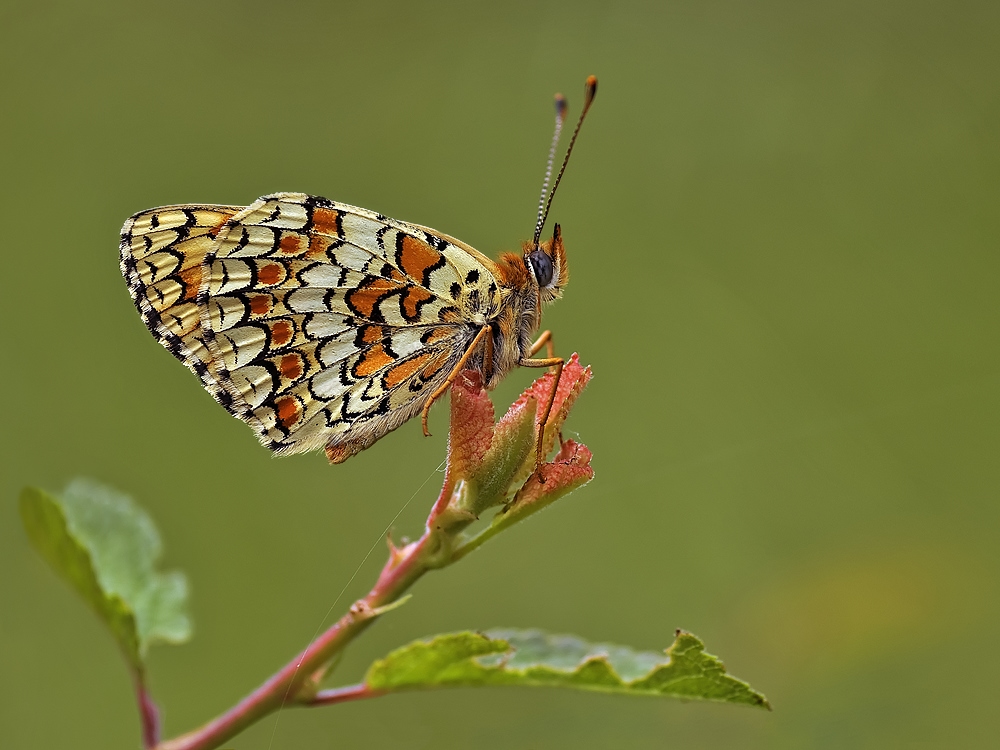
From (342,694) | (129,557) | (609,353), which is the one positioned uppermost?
(609,353)

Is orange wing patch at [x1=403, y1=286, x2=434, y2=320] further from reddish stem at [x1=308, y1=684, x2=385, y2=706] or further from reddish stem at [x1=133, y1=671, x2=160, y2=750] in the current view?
reddish stem at [x1=133, y1=671, x2=160, y2=750]

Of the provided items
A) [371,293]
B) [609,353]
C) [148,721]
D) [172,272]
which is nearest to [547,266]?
[371,293]

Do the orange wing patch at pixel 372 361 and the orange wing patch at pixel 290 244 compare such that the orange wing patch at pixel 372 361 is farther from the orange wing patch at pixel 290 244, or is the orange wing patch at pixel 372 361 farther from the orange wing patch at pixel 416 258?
the orange wing patch at pixel 290 244

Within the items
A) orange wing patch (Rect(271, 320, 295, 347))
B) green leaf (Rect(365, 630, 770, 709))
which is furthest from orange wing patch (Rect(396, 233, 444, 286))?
green leaf (Rect(365, 630, 770, 709))

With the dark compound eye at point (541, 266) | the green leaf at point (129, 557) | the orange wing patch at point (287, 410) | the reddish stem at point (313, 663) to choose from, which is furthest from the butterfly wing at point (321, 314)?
the reddish stem at point (313, 663)

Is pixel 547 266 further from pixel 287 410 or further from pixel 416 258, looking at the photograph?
pixel 287 410

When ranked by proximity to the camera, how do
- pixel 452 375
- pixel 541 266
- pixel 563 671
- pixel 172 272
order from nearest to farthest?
pixel 563 671 < pixel 452 375 < pixel 172 272 < pixel 541 266

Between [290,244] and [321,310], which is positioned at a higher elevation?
[290,244]
